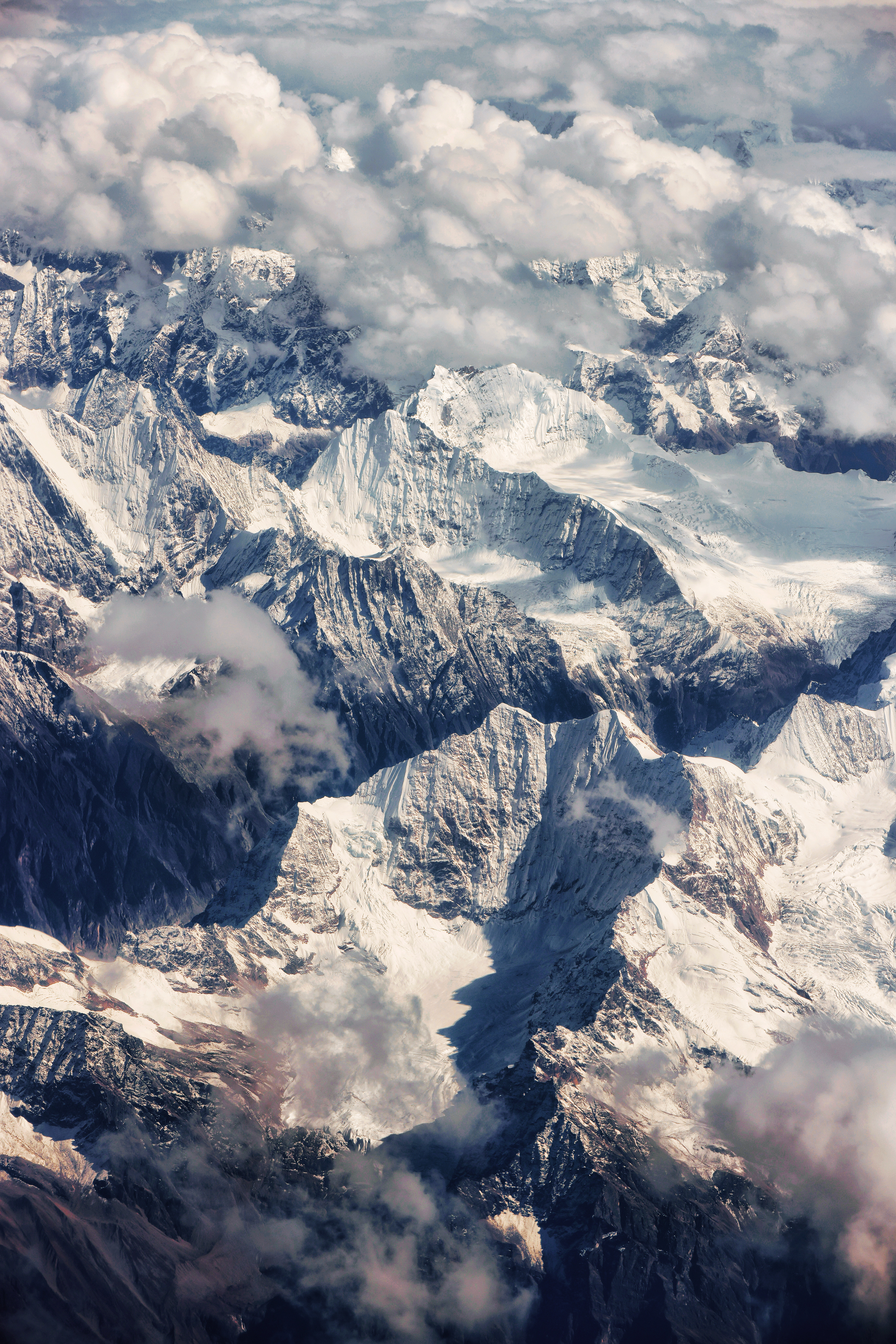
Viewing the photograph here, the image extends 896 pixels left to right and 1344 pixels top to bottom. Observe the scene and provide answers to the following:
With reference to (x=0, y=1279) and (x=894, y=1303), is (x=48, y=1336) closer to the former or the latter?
(x=0, y=1279)

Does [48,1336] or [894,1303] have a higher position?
[894,1303]

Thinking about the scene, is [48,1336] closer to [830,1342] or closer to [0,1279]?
[0,1279]

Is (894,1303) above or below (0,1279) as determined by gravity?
above

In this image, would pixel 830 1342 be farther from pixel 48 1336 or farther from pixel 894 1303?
pixel 48 1336

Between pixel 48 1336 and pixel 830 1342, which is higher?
pixel 830 1342

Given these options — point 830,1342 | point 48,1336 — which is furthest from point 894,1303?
point 48,1336

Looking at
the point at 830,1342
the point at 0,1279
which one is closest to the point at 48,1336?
the point at 0,1279
